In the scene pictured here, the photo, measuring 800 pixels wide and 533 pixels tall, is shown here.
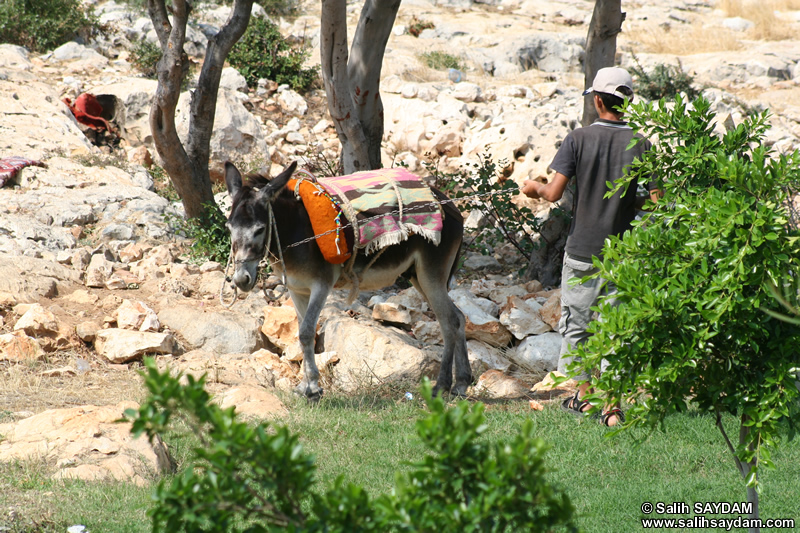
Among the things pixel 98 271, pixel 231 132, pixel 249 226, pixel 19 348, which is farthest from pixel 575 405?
pixel 231 132

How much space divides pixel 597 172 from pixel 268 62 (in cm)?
1099

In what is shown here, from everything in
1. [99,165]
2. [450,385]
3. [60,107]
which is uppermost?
[60,107]

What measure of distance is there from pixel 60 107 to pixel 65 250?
458 centimetres

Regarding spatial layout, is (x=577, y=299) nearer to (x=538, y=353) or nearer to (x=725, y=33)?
(x=538, y=353)

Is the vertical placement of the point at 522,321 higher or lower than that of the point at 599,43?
lower

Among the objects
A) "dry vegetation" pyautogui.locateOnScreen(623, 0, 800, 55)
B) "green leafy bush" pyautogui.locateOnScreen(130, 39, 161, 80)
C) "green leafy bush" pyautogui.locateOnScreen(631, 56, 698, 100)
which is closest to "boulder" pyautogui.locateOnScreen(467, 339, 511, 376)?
"green leafy bush" pyautogui.locateOnScreen(631, 56, 698, 100)

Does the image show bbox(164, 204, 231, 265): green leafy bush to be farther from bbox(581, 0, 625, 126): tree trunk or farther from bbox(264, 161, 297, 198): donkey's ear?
bbox(581, 0, 625, 126): tree trunk

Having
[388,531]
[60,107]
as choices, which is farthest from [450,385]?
[60,107]

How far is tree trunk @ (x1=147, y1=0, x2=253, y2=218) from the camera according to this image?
25.8 feet

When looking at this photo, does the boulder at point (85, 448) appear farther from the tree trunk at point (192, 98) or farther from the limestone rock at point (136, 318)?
the tree trunk at point (192, 98)

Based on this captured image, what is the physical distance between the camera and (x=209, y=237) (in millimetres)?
8430

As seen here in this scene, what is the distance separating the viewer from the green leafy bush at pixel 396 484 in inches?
67.4

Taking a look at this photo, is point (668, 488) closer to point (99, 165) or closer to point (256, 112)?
point (99, 165)

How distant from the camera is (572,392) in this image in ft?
20.1
